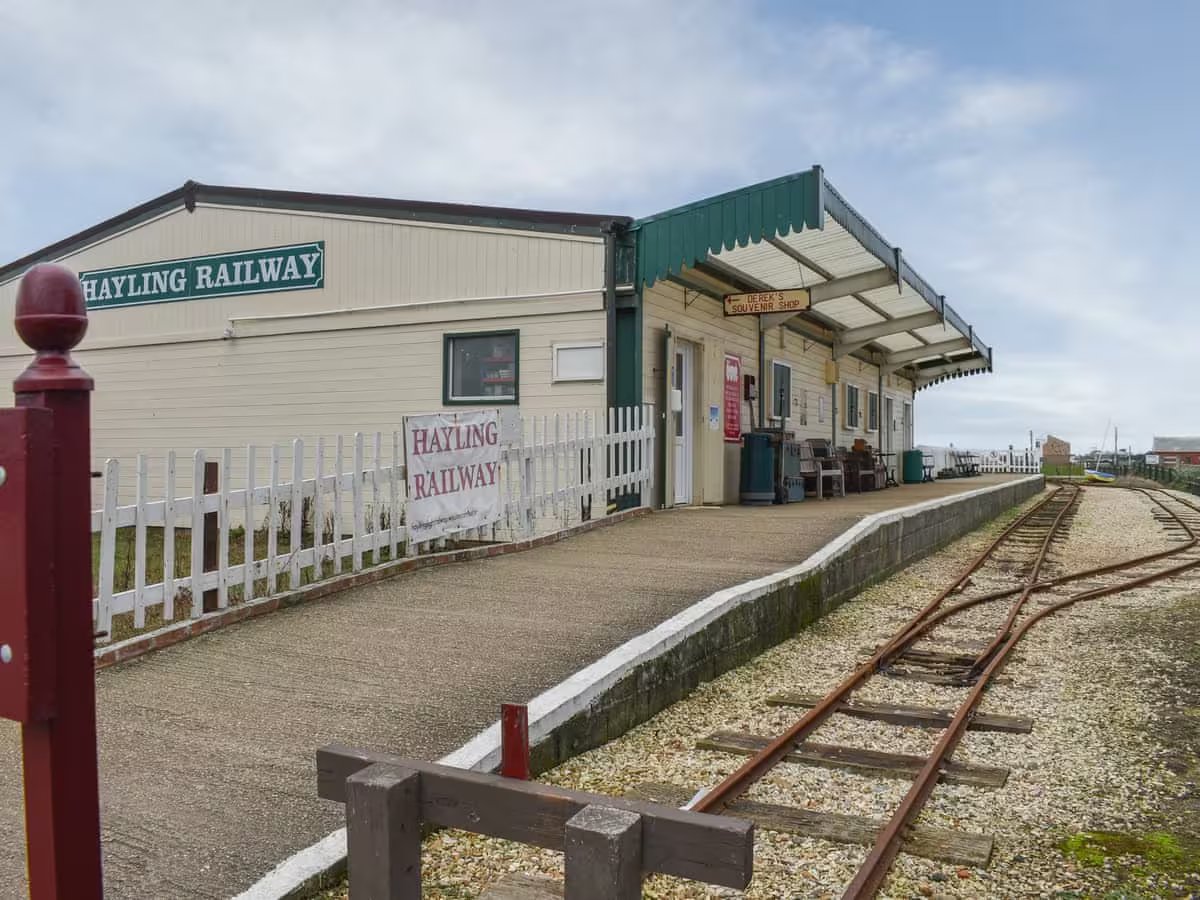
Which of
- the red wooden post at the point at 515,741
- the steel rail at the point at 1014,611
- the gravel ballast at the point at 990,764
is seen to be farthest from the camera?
the steel rail at the point at 1014,611

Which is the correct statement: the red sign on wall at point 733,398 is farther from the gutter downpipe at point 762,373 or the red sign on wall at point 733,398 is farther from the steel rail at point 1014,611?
the steel rail at point 1014,611

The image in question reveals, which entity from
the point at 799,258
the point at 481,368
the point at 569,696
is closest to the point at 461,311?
the point at 481,368

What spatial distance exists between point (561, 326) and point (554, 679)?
25.6 feet

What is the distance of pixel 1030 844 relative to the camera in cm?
411

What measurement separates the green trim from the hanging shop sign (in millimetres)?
1875

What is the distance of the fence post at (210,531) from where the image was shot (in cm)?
682

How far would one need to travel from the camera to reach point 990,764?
511 cm

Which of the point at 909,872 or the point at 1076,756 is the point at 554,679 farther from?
the point at 1076,756

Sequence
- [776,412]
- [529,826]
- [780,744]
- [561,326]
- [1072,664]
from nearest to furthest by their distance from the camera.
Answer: [529,826], [780,744], [1072,664], [561,326], [776,412]

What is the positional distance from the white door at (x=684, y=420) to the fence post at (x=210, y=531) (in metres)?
7.34

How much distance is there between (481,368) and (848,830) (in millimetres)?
9874

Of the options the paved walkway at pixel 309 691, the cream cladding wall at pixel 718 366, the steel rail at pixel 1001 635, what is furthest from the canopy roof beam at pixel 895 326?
the paved walkway at pixel 309 691

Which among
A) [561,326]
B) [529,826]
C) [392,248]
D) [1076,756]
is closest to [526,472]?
[561,326]

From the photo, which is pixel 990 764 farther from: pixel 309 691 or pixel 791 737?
pixel 309 691
